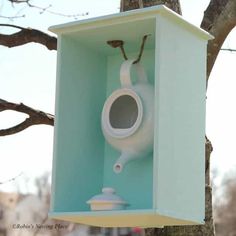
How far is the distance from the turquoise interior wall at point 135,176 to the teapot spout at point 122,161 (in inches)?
3.2

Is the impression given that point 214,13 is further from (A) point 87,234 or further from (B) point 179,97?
(A) point 87,234

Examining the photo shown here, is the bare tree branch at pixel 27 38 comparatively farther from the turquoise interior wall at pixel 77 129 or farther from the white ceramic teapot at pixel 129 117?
the white ceramic teapot at pixel 129 117

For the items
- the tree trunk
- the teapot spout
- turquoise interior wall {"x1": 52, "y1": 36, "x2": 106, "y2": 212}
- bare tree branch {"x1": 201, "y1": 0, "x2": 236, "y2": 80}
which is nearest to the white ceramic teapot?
the teapot spout

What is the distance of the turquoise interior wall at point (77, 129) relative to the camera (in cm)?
371

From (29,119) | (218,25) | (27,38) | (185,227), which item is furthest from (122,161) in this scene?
(27,38)

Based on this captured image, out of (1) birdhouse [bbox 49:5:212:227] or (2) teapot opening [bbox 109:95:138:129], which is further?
(2) teapot opening [bbox 109:95:138:129]

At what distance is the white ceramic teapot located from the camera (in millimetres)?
3639

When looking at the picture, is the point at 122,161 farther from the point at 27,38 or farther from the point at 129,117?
the point at 27,38

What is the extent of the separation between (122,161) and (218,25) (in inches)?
49.0

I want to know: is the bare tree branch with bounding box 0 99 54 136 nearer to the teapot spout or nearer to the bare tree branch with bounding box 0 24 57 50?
the bare tree branch with bounding box 0 24 57 50

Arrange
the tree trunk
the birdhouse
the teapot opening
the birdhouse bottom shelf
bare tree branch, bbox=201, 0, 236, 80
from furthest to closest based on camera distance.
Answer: bare tree branch, bbox=201, 0, 236, 80
the tree trunk
the teapot opening
the birdhouse
the birdhouse bottom shelf

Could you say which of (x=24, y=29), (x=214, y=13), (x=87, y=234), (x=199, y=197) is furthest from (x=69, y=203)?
(x=87, y=234)

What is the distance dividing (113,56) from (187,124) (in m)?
0.54

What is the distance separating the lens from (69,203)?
371 centimetres
